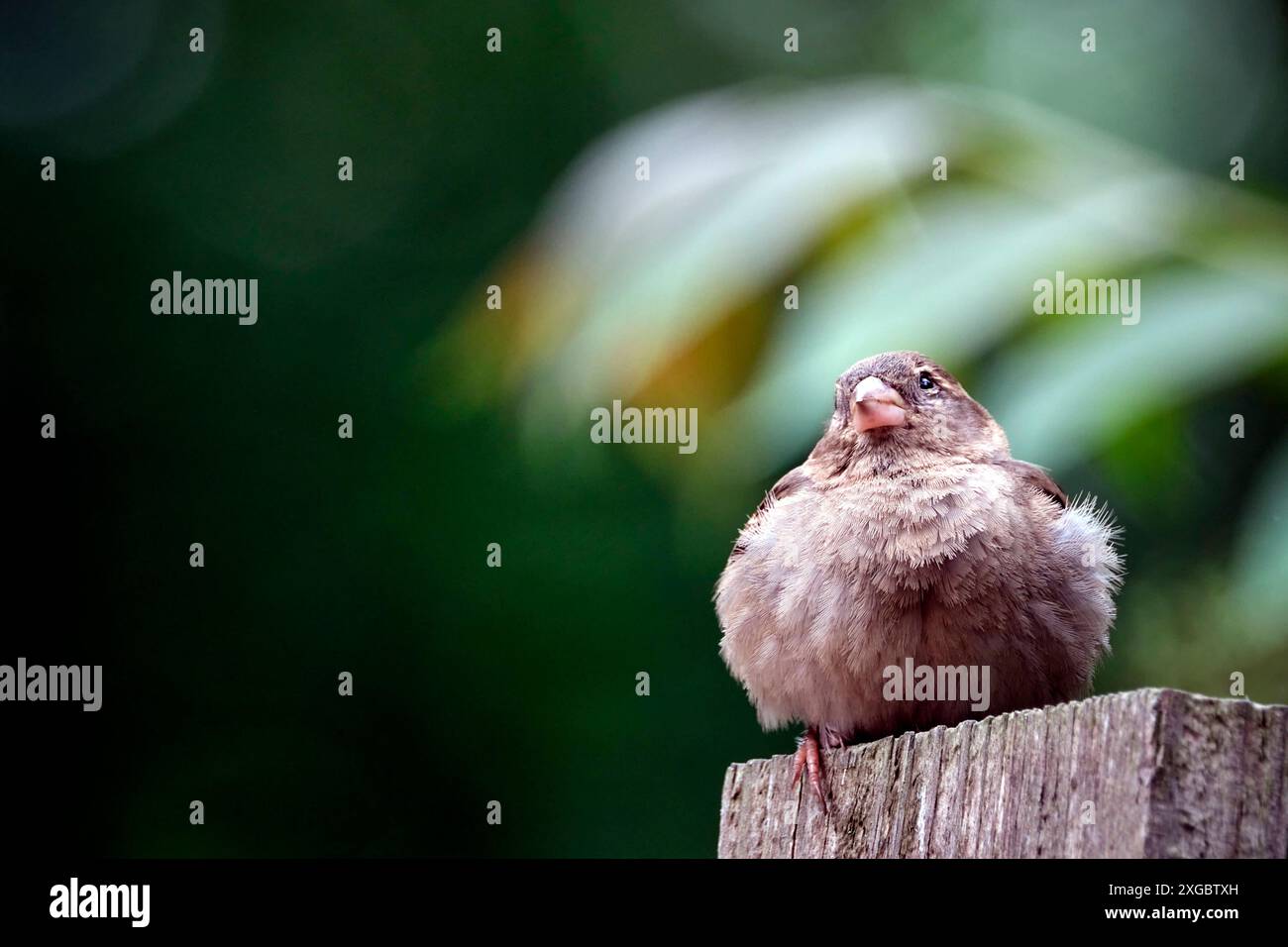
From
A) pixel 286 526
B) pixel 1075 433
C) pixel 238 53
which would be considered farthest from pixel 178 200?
pixel 1075 433

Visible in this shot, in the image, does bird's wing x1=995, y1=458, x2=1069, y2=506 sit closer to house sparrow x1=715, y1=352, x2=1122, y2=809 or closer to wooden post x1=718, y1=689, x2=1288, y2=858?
house sparrow x1=715, y1=352, x2=1122, y2=809

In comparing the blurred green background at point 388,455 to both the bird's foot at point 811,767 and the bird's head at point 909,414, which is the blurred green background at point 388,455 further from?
the bird's foot at point 811,767

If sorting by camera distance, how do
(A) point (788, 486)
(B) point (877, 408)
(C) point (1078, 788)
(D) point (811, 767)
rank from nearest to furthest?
(C) point (1078, 788) → (D) point (811, 767) → (B) point (877, 408) → (A) point (788, 486)

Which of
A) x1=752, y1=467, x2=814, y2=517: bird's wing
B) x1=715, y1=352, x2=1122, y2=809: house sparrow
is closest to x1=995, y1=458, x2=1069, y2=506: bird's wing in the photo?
x1=715, y1=352, x2=1122, y2=809: house sparrow

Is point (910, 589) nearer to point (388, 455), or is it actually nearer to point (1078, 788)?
point (1078, 788)

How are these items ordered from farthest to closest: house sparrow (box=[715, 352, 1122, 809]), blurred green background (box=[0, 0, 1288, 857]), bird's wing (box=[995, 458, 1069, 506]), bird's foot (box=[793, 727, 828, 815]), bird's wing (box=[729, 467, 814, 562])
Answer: blurred green background (box=[0, 0, 1288, 857])
bird's wing (box=[729, 467, 814, 562])
bird's wing (box=[995, 458, 1069, 506])
house sparrow (box=[715, 352, 1122, 809])
bird's foot (box=[793, 727, 828, 815])

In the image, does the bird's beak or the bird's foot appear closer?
the bird's foot

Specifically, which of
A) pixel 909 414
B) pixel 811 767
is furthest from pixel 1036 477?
pixel 811 767
